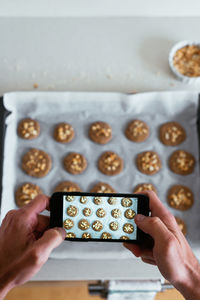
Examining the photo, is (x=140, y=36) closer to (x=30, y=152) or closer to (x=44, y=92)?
(x=44, y=92)

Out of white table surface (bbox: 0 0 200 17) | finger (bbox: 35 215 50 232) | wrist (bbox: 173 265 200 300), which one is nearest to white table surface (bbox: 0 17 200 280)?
white table surface (bbox: 0 0 200 17)

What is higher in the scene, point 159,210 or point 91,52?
point 91,52

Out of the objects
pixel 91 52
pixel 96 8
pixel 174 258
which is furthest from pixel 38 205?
pixel 96 8

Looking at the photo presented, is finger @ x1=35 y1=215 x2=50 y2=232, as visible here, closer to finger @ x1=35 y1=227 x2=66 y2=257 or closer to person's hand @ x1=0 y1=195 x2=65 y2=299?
person's hand @ x1=0 y1=195 x2=65 y2=299

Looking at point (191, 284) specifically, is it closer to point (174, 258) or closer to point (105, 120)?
point (174, 258)

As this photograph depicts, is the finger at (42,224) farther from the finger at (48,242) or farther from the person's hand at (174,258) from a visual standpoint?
the person's hand at (174,258)

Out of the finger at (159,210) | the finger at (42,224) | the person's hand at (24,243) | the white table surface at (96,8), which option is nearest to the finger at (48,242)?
A: the person's hand at (24,243)
